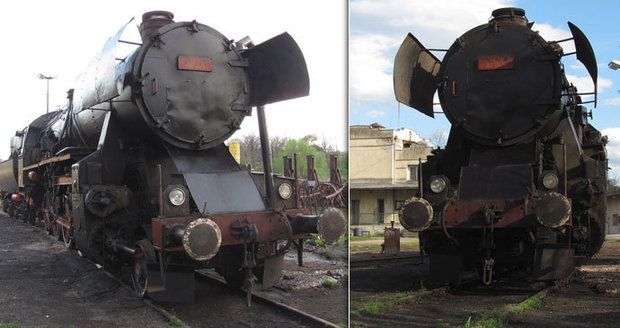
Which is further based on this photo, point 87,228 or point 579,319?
point 87,228

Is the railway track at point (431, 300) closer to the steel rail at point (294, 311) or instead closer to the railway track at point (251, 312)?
the steel rail at point (294, 311)

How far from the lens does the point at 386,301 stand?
6535mm

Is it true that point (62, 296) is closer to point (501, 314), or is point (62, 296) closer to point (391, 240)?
point (501, 314)

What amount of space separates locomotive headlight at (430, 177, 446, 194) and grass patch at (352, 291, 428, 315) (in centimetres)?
122

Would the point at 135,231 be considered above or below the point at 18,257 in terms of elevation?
above

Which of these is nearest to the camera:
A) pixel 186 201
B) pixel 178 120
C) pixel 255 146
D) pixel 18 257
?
pixel 186 201

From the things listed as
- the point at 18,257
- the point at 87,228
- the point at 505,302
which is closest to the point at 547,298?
the point at 505,302

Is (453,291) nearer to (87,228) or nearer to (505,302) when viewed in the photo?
(505,302)

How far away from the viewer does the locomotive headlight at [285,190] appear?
6.60 m

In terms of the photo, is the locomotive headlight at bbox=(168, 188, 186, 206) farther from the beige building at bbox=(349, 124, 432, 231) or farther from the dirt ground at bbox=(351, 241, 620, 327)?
the beige building at bbox=(349, 124, 432, 231)

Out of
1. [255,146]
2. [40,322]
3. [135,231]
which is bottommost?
[40,322]

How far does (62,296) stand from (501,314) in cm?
496

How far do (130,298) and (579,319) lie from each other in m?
4.69

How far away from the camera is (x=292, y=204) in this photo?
6.70 m
